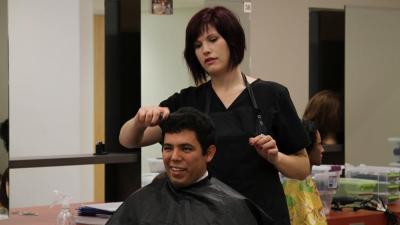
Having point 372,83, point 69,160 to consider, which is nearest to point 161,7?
point 69,160

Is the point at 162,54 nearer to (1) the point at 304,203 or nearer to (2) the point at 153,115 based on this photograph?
(1) the point at 304,203

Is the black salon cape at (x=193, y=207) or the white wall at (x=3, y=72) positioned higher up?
the white wall at (x=3, y=72)

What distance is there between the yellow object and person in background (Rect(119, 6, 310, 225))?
2.64 ft

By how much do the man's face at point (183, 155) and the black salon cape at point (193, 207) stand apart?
0.24ft

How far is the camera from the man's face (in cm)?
186

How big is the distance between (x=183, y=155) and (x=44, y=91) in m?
2.73

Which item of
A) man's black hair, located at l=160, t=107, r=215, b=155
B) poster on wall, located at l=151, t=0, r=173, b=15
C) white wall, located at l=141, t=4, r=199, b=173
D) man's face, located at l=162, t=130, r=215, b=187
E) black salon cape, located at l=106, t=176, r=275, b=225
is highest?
poster on wall, located at l=151, t=0, r=173, b=15

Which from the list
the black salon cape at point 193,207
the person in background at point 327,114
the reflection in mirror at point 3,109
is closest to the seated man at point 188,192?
the black salon cape at point 193,207

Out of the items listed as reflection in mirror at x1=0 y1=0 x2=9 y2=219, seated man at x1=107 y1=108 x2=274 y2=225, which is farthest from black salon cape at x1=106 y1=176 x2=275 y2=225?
reflection in mirror at x1=0 y1=0 x2=9 y2=219

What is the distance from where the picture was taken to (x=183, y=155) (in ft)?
6.10

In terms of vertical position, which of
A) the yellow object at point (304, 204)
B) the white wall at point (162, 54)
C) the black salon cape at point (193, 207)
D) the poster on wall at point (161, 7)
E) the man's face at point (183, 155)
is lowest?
the yellow object at point (304, 204)

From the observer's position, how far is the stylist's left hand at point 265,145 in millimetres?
1890

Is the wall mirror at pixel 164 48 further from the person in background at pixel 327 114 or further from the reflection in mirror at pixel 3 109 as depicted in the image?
the reflection in mirror at pixel 3 109

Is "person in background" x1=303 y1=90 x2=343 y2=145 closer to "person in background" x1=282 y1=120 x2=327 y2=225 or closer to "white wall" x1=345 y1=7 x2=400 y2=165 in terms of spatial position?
"white wall" x1=345 y1=7 x2=400 y2=165
